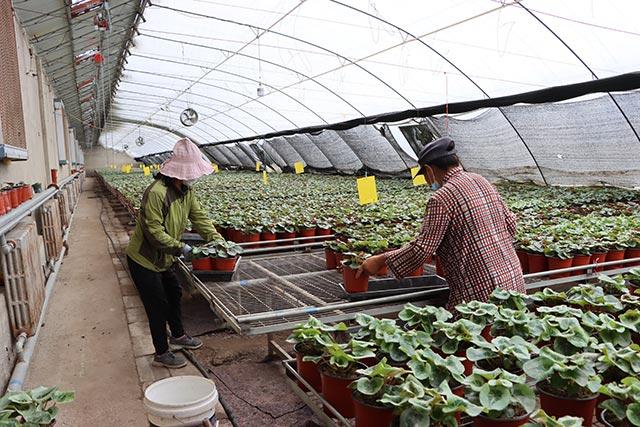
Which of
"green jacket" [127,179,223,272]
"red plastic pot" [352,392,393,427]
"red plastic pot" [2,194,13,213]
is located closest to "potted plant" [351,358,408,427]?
"red plastic pot" [352,392,393,427]

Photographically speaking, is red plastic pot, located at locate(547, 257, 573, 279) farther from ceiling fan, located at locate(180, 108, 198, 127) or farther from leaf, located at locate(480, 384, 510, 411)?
ceiling fan, located at locate(180, 108, 198, 127)

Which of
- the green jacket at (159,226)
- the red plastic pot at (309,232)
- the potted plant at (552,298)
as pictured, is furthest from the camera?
the red plastic pot at (309,232)

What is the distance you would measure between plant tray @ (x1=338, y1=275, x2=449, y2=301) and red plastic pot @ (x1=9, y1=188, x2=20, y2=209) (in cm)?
320

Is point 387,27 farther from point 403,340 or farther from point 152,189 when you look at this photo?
point 403,340

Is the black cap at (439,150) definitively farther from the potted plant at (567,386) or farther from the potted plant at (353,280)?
the potted plant at (567,386)

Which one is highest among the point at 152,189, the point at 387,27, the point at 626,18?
the point at 387,27

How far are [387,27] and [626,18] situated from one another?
4.07 metres

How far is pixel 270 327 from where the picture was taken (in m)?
2.72

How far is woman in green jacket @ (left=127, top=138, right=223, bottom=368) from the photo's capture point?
3.54m

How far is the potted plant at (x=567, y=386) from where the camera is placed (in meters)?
1.70

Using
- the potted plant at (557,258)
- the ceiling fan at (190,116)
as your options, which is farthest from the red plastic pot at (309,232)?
the ceiling fan at (190,116)

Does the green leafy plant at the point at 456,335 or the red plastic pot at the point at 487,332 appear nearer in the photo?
the green leafy plant at the point at 456,335

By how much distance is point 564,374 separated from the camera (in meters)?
1.71

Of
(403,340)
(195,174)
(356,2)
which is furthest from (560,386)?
(356,2)
